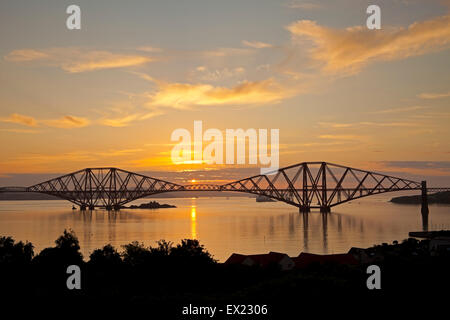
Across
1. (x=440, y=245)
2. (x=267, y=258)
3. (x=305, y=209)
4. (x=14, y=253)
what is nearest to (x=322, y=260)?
(x=267, y=258)

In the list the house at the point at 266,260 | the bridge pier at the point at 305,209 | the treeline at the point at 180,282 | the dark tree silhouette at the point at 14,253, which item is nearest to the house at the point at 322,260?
the house at the point at 266,260

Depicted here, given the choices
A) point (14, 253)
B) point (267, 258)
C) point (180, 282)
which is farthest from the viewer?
point (267, 258)

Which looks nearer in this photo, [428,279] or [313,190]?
[428,279]

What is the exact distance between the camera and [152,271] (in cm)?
2912

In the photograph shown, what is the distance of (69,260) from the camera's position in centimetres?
3309

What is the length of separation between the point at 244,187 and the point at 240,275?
138 meters

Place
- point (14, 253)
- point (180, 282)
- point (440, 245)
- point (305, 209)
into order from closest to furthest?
point (180, 282) < point (14, 253) < point (440, 245) < point (305, 209)

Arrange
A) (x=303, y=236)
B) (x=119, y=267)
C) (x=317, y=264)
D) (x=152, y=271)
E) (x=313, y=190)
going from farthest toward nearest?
(x=313, y=190)
(x=303, y=236)
(x=317, y=264)
(x=119, y=267)
(x=152, y=271)

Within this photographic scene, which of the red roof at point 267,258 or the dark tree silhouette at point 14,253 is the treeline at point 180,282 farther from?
the red roof at point 267,258

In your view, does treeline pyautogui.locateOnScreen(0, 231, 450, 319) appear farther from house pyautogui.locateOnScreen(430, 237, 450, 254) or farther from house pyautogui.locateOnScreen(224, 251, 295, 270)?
house pyautogui.locateOnScreen(430, 237, 450, 254)

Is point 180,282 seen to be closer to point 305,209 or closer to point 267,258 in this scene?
point 267,258
